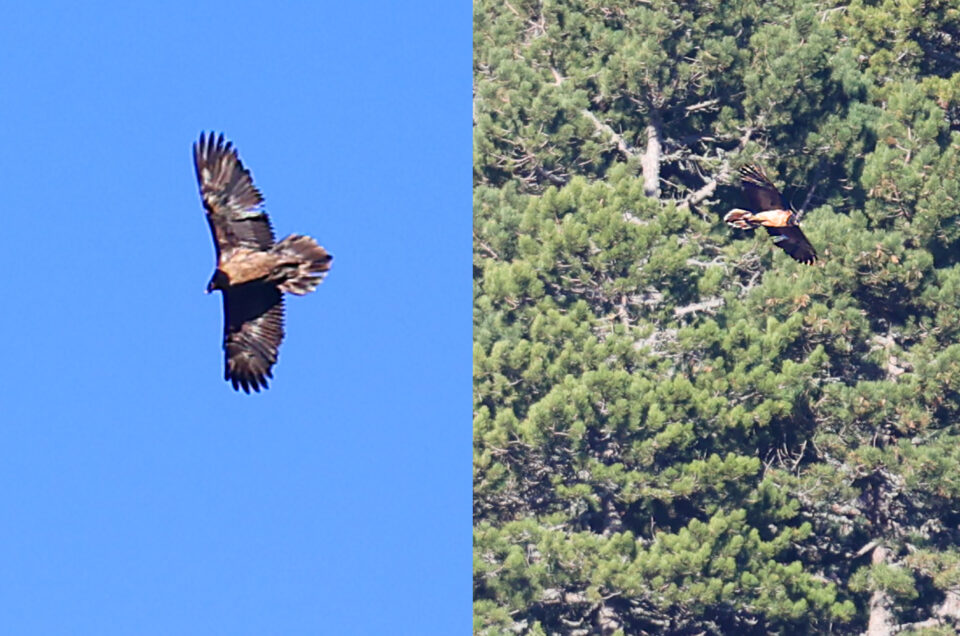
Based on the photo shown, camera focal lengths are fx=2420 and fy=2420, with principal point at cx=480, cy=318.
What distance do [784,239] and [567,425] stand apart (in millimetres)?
4130

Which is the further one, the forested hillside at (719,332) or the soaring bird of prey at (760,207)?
the forested hillside at (719,332)

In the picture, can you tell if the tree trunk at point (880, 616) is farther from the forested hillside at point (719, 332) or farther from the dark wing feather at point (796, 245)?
the dark wing feather at point (796, 245)

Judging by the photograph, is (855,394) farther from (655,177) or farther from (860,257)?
(655,177)

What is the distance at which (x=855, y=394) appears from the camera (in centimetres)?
3256

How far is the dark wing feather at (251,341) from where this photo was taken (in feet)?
57.6

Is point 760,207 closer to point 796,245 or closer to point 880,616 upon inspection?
point 796,245

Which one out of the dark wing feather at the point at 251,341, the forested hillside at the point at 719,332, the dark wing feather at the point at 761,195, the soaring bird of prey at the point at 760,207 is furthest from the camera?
the forested hillside at the point at 719,332

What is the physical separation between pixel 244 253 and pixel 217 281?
28 centimetres

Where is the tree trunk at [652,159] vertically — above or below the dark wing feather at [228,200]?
above

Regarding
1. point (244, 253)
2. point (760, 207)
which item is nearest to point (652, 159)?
point (760, 207)

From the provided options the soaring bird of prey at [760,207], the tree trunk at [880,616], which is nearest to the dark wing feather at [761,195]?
the soaring bird of prey at [760,207]

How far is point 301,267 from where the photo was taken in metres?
16.8

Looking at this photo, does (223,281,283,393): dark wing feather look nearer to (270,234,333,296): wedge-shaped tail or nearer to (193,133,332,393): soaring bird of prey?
(193,133,332,393): soaring bird of prey

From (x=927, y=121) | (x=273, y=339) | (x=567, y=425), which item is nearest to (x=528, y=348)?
(x=567, y=425)
